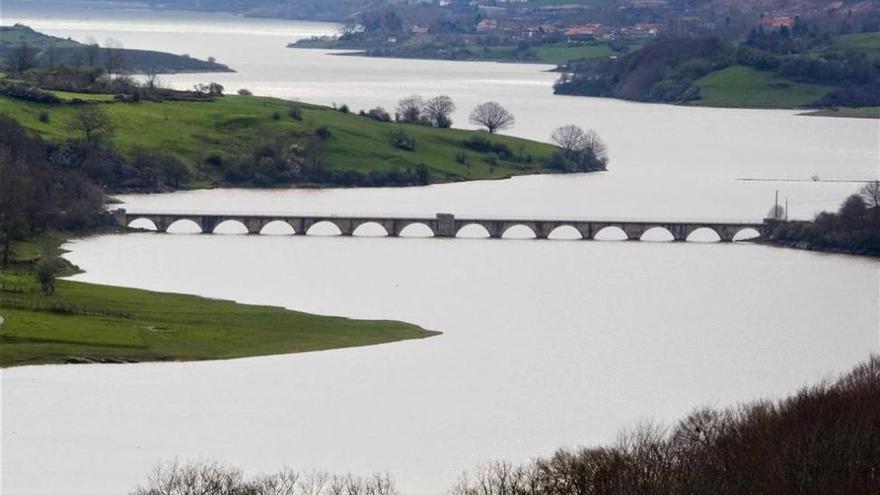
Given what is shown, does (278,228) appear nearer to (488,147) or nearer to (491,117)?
(488,147)

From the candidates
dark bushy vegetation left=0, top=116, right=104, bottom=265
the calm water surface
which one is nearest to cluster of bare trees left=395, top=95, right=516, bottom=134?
the calm water surface

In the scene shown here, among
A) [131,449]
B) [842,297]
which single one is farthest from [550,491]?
[842,297]

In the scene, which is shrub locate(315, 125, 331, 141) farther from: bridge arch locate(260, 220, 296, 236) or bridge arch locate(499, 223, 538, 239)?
bridge arch locate(499, 223, 538, 239)

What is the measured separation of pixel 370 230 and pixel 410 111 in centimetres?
3610

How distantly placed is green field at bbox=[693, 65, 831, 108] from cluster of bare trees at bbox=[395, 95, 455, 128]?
45.7 metres

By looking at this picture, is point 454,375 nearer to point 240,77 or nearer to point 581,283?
point 581,283

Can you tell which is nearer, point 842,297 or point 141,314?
point 141,314

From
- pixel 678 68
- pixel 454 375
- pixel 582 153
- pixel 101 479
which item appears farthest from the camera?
pixel 678 68

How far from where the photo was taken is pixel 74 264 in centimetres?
7588

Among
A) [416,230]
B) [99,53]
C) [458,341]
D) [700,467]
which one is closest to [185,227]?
[416,230]

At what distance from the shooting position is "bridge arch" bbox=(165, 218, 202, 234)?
8994 centimetres

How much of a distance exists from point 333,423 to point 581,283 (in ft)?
92.0

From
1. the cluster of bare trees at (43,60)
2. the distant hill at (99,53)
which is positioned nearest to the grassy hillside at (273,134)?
the cluster of bare trees at (43,60)

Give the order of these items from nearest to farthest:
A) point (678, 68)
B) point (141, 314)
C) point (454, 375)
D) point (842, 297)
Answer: point (454, 375)
point (141, 314)
point (842, 297)
point (678, 68)
